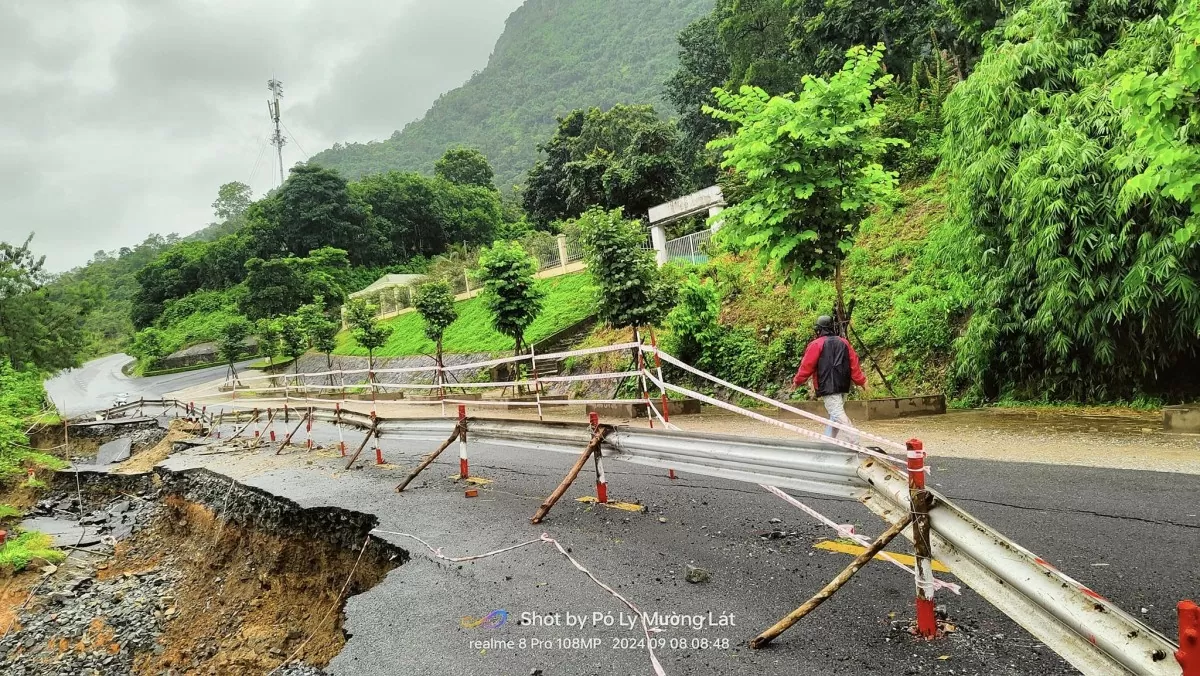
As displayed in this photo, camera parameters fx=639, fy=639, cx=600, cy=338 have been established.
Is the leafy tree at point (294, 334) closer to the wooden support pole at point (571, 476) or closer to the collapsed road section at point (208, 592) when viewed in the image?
the collapsed road section at point (208, 592)

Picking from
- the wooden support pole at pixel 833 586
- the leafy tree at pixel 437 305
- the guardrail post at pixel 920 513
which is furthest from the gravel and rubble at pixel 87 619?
the leafy tree at pixel 437 305

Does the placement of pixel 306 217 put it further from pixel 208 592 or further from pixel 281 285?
pixel 208 592

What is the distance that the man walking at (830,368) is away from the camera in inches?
294

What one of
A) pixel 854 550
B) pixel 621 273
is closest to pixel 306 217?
pixel 621 273

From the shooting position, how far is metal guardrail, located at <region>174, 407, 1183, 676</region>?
87.4 inches

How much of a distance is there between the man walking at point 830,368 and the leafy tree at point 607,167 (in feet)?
64.1

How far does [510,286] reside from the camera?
18641 mm

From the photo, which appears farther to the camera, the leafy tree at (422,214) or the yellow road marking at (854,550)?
the leafy tree at (422,214)

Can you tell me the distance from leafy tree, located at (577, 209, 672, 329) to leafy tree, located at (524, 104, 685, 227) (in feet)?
40.9

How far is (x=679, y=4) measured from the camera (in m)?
134

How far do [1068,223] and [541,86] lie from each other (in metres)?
147

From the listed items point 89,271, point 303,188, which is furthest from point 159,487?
point 89,271

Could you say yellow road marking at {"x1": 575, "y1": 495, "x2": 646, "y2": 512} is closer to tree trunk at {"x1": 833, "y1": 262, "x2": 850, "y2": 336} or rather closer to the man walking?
the man walking

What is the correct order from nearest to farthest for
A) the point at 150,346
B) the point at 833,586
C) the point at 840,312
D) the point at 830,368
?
the point at 833,586 → the point at 830,368 → the point at 840,312 → the point at 150,346
